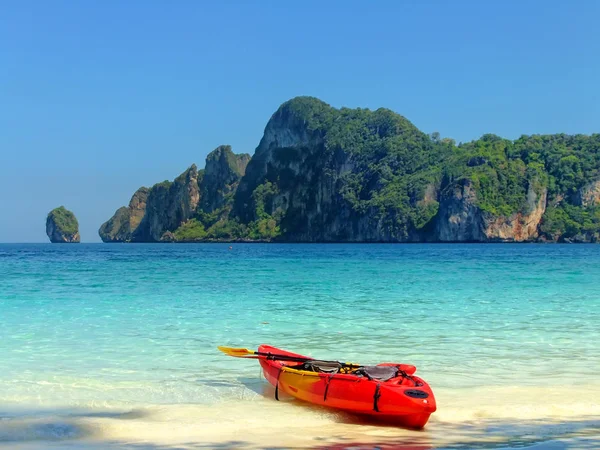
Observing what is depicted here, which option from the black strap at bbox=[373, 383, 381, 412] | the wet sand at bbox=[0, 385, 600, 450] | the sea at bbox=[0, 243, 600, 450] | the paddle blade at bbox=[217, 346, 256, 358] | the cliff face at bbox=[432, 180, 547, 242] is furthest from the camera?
the cliff face at bbox=[432, 180, 547, 242]

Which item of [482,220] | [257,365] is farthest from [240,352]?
[482,220]

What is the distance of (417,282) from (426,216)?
14017 cm

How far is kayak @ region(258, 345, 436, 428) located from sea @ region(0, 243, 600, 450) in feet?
0.59

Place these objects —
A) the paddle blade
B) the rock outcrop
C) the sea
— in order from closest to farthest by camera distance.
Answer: the sea, the paddle blade, the rock outcrop

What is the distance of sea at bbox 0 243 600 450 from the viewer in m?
7.95

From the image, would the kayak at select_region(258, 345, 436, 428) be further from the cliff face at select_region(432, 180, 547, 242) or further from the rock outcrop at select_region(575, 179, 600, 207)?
the rock outcrop at select_region(575, 179, 600, 207)

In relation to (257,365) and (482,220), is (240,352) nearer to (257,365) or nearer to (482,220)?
(257,365)

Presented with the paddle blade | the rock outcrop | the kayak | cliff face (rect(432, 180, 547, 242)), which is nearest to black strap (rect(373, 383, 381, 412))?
the kayak

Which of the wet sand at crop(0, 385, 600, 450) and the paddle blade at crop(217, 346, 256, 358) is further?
the paddle blade at crop(217, 346, 256, 358)

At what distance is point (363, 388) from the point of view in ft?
27.9

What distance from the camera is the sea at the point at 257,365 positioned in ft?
26.1

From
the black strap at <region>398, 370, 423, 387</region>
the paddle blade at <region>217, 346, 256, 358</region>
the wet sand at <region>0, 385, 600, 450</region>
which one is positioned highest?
the black strap at <region>398, 370, 423, 387</region>

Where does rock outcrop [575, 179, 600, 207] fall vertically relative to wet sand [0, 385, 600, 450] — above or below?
above

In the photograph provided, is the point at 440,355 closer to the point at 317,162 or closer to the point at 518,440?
the point at 518,440
